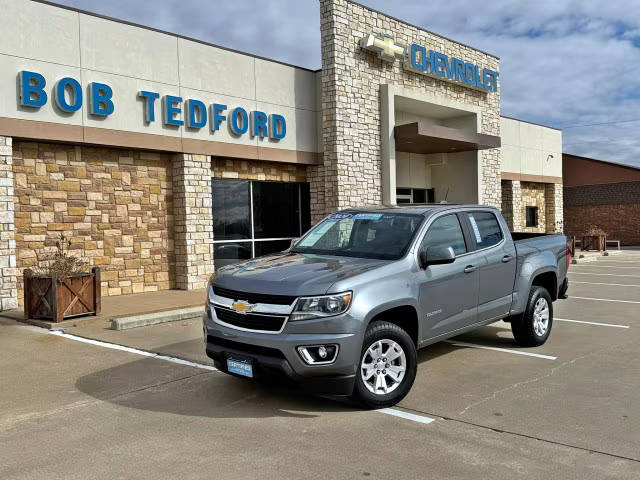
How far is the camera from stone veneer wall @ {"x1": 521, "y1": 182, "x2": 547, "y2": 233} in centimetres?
2759

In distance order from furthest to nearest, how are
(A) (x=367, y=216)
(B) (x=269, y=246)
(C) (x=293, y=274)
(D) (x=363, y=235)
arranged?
(B) (x=269, y=246)
(A) (x=367, y=216)
(D) (x=363, y=235)
(C) (x=293, y=274)

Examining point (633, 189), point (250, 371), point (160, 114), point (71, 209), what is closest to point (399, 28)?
point (160, 114)

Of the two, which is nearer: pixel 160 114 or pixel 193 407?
pixel 193 407

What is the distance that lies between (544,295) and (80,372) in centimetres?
578

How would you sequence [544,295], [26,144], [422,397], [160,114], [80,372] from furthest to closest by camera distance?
[160,114]
[26,144]
[544,295]
[80,372]
[422,397]

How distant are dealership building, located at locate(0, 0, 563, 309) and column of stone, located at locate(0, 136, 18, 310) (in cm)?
2

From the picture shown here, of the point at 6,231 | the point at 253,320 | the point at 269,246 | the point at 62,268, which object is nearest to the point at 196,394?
the point at 253,320

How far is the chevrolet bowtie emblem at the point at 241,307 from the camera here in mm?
5086

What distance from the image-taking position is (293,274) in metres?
5.23

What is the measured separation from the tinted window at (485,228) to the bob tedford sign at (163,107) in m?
8.35

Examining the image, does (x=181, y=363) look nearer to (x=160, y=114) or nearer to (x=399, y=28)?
(x=160, y=114)

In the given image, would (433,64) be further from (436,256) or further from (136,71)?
(436,256)

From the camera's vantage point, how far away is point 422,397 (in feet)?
18.1

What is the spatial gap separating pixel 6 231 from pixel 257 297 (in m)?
7.56
